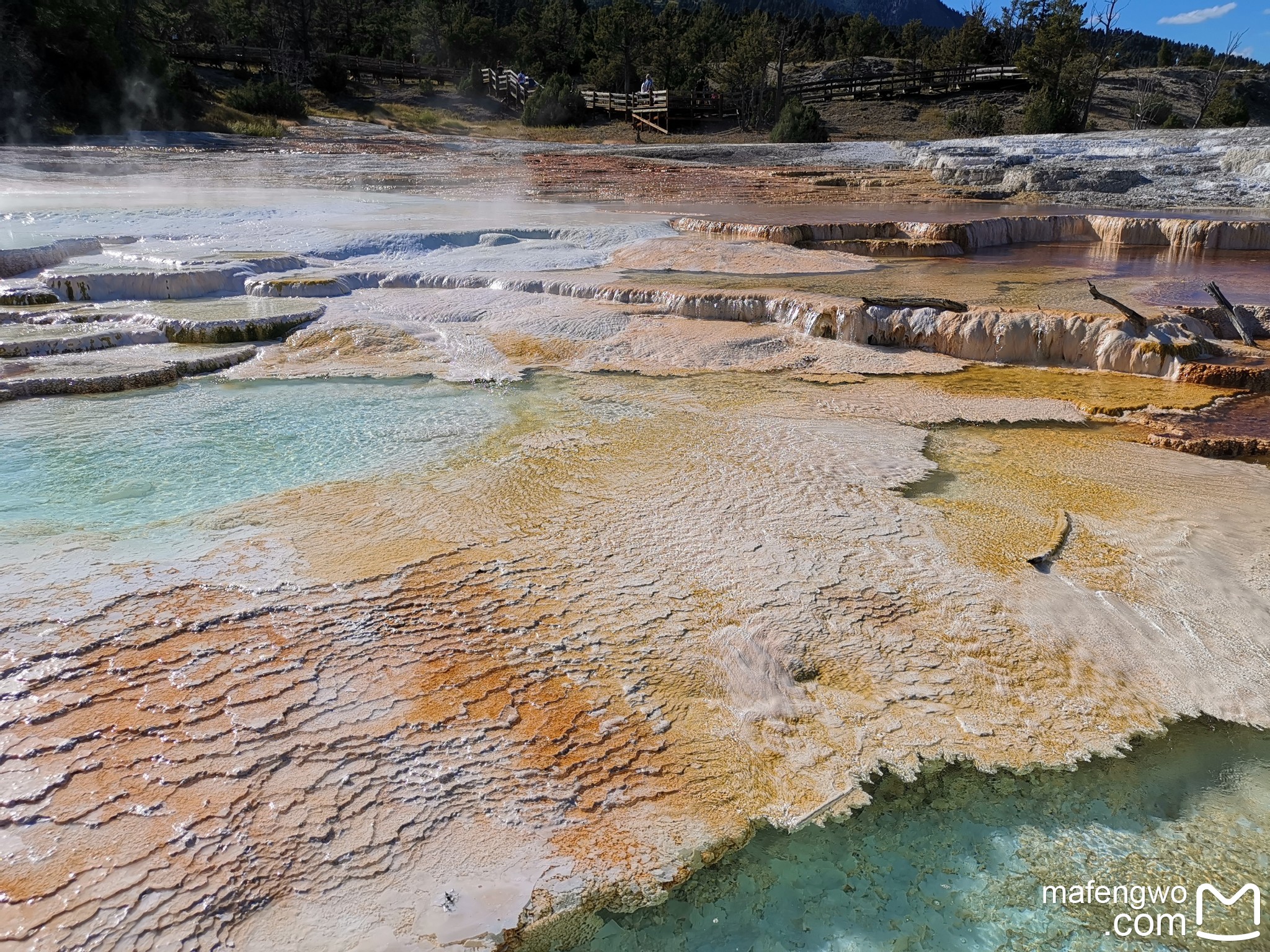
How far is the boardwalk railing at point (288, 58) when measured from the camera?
25844 mm

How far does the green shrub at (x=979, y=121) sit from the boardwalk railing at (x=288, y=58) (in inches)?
670

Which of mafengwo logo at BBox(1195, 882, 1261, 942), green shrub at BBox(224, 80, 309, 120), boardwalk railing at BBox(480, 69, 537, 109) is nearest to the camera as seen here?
mafengwo logo at BBox(1195, 882, 1261, 942)

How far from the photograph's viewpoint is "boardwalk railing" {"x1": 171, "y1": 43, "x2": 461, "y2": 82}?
25.8 meters

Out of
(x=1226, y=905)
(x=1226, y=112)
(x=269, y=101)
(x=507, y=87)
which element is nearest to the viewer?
(x=1226, y=905)

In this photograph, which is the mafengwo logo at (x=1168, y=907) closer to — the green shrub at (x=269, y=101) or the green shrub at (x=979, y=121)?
the green shrub at (x=979, y=121)

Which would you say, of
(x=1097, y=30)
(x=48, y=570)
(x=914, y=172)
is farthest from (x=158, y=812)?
(x=1097, y=30)

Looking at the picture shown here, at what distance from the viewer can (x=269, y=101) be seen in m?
22.4

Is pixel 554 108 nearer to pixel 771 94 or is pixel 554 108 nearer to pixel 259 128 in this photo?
pixel 771 94

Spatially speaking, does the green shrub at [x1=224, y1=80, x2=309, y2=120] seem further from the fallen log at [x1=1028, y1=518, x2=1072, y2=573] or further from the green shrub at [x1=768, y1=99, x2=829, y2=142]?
the fallen log at [x1=1028, y1=518, x2=1072, y2=573]

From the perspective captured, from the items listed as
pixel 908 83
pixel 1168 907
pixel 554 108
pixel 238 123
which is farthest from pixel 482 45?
pixel 1168 907

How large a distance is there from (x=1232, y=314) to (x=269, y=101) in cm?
2333

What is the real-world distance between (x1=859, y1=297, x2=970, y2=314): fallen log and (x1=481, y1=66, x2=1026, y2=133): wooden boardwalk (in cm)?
1879

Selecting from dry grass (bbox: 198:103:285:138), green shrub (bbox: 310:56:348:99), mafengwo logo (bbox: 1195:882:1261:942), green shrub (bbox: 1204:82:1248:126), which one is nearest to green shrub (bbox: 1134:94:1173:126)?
green shrub (bbox: 1204:82:1248:126)

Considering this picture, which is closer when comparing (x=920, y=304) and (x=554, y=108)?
(x=920, y=304)
